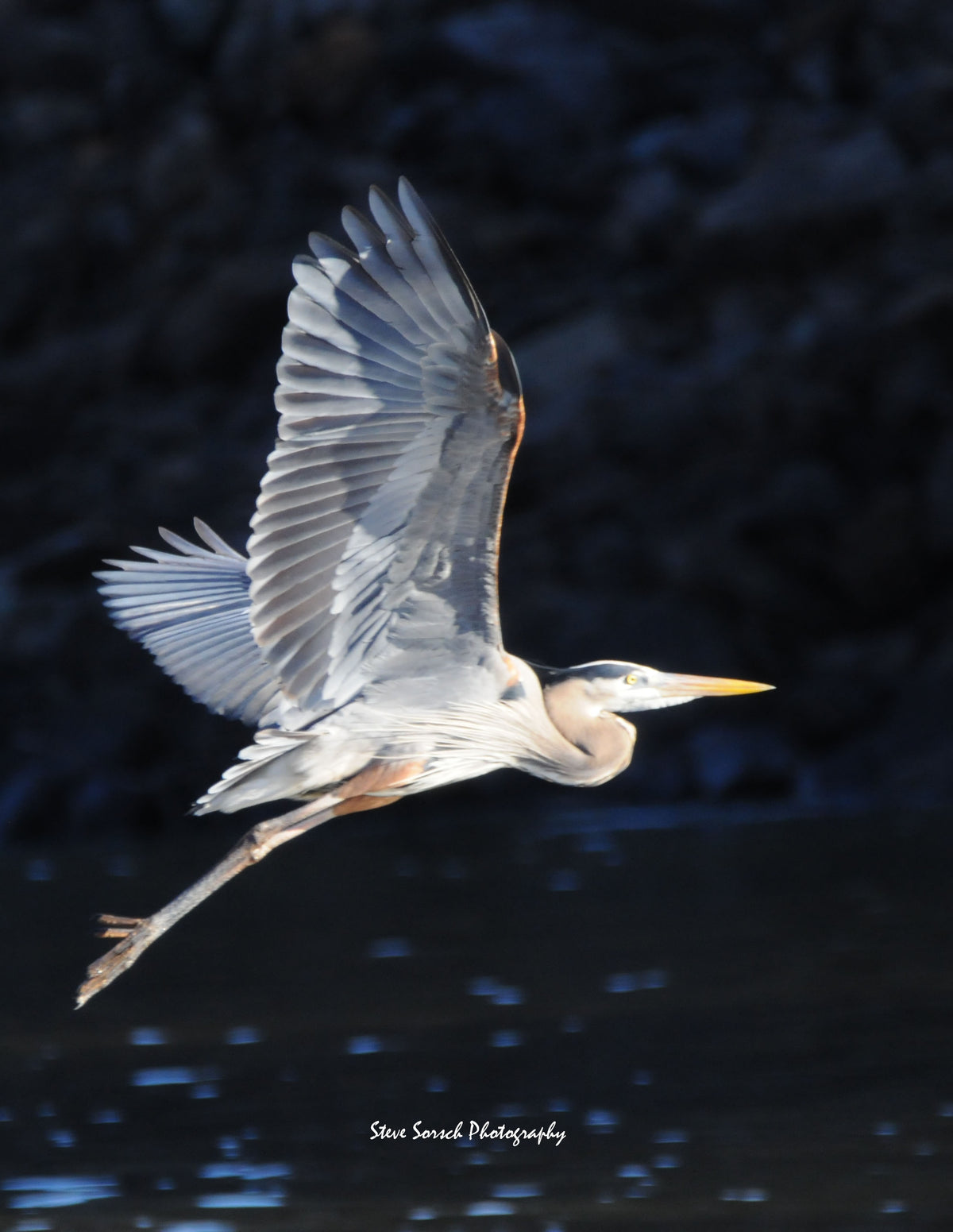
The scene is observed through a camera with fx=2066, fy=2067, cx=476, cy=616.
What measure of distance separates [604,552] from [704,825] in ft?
14.6

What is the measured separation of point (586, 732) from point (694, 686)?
1.35ft

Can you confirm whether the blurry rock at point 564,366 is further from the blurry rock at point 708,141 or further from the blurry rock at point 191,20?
the blurry rock at point 191,20

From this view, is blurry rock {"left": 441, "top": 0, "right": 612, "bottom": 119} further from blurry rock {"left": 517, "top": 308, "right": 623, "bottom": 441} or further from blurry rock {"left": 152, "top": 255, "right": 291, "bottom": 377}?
blurry rock {"left": 517, "top": 308, "right": 623, "bottom": 441}

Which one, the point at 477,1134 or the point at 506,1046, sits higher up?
the point at 506,1046

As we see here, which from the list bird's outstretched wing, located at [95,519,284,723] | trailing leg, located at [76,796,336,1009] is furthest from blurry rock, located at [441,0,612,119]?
trailing leg, located at [76,796,336,1009]

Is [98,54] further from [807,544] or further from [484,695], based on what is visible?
[484,695]

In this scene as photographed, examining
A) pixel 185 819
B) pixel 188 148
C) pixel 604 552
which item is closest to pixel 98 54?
pixel 188 148

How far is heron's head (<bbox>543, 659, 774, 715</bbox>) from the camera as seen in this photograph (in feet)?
22.4

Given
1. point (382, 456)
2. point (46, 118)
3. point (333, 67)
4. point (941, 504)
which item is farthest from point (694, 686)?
point (46, 118)

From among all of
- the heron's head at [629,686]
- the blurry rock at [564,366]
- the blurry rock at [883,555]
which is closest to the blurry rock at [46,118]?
the blurry rock at [564,366]

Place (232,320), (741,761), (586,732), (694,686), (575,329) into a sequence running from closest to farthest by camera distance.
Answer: (586,732), (694,686), (741,761), (575,329), (232,320)

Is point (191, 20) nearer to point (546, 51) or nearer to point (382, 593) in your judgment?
point (546, 51)

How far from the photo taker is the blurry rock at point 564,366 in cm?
1966

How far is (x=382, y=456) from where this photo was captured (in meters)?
5.63
